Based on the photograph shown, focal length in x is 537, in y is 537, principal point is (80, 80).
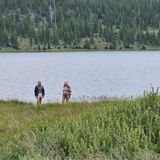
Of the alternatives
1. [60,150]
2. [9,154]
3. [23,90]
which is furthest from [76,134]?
[23,90]

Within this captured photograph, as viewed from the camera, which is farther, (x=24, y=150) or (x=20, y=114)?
(x=20, y=114)

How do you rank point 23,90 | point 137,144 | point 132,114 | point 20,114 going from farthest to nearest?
point 23,90, point 20,114, point 132,114, point 137,144

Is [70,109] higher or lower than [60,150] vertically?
lower

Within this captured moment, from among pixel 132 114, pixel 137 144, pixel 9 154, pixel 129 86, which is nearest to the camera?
pixel 137 144

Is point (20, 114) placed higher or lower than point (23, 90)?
higher

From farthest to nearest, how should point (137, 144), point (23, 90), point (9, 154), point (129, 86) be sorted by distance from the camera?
point (129, 86) < point (23, 90) < point (9, 154) < point (137, 144)

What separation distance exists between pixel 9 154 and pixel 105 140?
227 centimetres

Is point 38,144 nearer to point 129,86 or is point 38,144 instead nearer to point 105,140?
point 105,140

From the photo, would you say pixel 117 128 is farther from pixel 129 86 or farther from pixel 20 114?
pixel 129 86

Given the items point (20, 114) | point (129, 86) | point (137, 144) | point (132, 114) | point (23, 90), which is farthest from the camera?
point (129, 86)

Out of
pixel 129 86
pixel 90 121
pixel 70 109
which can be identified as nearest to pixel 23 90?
pixel 129 86

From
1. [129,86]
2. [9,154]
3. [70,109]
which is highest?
[9,154]

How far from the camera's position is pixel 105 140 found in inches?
480

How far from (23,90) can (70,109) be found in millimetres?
47940
